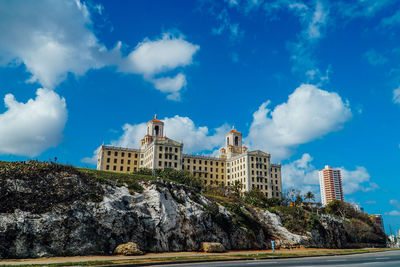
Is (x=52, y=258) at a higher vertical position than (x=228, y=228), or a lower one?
lower

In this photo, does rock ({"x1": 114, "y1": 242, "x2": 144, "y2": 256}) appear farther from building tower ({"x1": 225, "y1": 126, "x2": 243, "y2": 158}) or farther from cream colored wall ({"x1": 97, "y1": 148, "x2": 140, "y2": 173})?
building tower ({"x1": 225, "y1": 126, "x2": 243, "y2": 158})

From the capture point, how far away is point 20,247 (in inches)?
1057

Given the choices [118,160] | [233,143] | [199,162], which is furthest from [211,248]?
[233,143]

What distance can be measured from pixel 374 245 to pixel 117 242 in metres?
70.6

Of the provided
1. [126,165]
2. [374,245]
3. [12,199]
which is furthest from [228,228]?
[126,165]

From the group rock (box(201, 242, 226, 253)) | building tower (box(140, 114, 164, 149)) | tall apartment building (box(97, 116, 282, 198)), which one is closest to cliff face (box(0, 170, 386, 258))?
rock (box(201, 242, 226, 253))

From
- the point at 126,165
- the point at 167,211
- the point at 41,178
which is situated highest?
the point at 126,165

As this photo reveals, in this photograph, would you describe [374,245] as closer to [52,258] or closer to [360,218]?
[360,218]

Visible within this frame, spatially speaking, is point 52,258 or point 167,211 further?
point 167,211

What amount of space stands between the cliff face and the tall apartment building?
48160mm

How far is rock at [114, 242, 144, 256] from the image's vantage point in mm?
29797

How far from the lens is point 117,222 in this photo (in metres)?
33.3

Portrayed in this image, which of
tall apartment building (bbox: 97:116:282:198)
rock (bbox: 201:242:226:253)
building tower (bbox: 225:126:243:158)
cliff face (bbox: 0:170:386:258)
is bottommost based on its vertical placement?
rock (bbox: 201:242:226:253)

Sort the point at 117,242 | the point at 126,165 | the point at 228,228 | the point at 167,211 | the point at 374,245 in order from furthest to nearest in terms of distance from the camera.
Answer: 1. the point at 126,165
2. the point at 374,245
3. the point at 228,228
4. the point at 167,211
5. the point at 117,242
